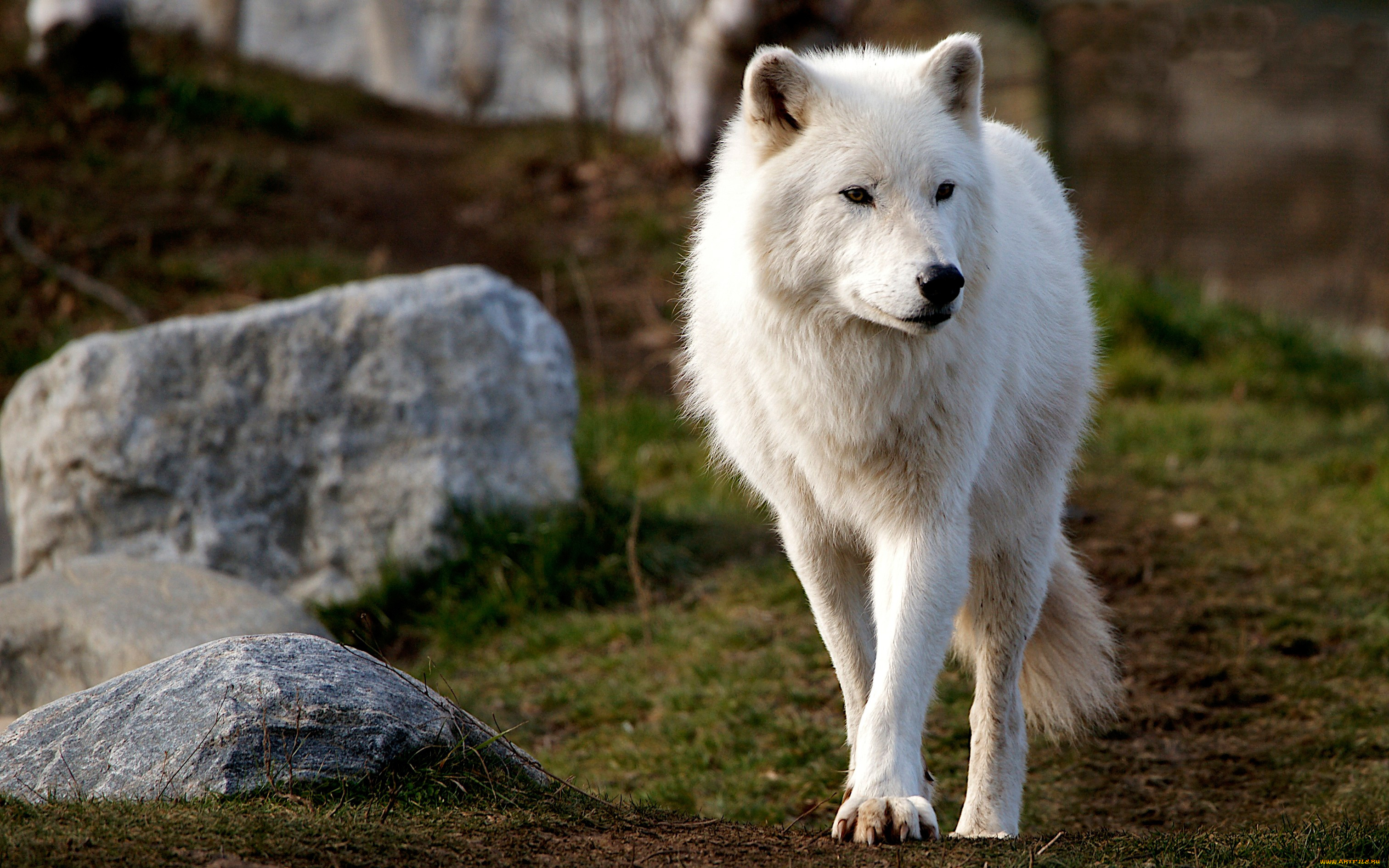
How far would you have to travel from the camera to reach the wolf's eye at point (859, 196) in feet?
9.37

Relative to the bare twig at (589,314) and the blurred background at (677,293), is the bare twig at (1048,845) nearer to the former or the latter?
the blurred background at (677,293)

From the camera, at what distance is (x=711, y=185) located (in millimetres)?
3377

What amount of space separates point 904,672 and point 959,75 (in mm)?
1486

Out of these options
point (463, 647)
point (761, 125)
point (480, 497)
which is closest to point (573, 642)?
point (463, 647)

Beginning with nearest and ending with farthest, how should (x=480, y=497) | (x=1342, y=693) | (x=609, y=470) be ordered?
(x=1342, y=693) < (x=480, y=497) < (x=609, y=470)

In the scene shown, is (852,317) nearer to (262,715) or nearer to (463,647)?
(262,715)

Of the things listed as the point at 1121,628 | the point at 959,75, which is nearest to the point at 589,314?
the point at 1121,628

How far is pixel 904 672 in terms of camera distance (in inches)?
112

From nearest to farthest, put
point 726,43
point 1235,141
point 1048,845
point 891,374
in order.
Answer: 1. point 1048,845
2. point 891,374
3. point 726,43
4. point 1235,141

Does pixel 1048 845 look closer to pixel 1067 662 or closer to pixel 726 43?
pixel 1067 662

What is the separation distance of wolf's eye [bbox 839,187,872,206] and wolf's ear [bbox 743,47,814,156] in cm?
24

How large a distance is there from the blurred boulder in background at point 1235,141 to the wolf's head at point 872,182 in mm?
7410

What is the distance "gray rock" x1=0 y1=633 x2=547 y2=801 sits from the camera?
265 centimetres

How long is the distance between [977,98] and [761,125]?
564 mm
